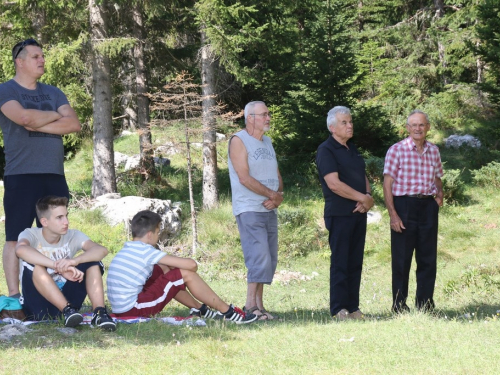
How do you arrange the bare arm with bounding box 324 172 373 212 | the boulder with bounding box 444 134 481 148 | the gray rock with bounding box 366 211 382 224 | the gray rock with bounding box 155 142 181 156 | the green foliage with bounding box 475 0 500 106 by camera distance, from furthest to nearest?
the boulder with bounding box 444 134 481 148, the green foliage with bounding box 475 0 500 106, the gray rock with bounding box 366 211 382 224, the gray rock with bounding box 155 142 181 156, the bare arm with bounding box 324 172 373 212

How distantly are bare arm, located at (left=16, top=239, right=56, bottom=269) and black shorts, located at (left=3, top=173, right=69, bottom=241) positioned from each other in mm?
464

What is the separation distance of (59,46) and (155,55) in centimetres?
360

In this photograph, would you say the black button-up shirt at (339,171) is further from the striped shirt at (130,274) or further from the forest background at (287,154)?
the striped shirt at (130,274)

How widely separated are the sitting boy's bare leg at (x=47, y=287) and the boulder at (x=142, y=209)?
7.81 metres

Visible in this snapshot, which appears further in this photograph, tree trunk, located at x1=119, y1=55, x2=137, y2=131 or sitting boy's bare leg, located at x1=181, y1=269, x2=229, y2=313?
tree trunk, located at x1=119, y1=55, x2=137, y2=131

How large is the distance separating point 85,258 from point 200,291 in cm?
100

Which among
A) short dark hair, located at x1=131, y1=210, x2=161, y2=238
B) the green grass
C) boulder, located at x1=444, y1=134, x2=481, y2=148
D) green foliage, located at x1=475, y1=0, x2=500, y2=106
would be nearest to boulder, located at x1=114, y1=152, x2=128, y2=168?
boulder, located at x1=444, y1=134, x2=481, y2=148

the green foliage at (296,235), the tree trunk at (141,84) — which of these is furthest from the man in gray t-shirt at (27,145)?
the tree trunk at (141,84)

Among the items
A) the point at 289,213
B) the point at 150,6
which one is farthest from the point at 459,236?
the point at 150,6

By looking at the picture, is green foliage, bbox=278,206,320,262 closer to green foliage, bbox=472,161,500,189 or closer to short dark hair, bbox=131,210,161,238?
green foliage, bbox=472,161,500,189

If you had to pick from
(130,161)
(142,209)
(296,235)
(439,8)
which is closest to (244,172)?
(296,235)

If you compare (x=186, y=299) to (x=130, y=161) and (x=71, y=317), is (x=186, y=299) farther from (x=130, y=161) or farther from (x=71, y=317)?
(x=130, y=161)

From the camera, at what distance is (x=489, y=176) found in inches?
633

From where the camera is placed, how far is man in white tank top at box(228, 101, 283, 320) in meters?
6.05
